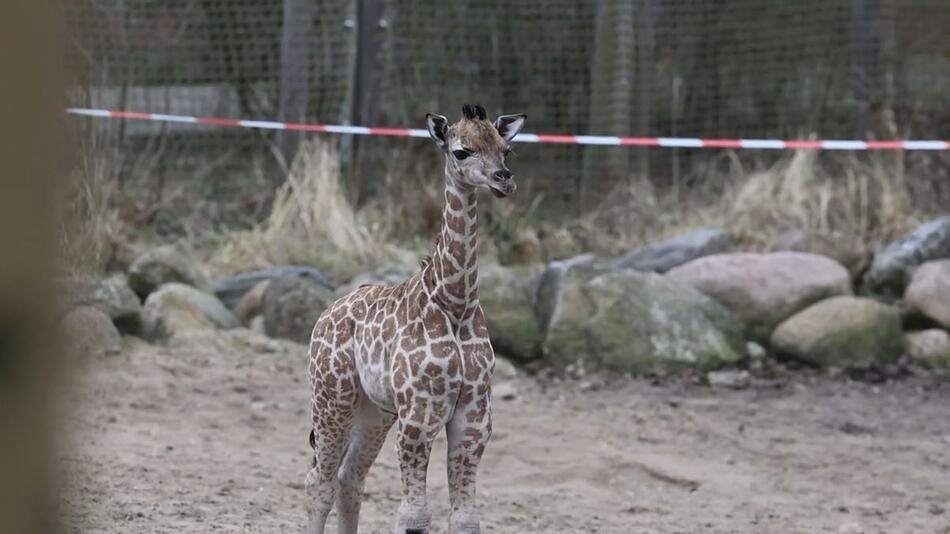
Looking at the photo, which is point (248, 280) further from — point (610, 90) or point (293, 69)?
point (610, 90)

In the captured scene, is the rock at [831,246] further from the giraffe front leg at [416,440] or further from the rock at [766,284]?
the giraffe front leg at [416,440]

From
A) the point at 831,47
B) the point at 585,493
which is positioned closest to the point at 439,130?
the point at 585,493

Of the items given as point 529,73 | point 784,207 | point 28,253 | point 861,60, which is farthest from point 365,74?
point 28,253

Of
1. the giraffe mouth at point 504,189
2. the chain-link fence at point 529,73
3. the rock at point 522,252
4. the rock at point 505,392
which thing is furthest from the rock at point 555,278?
the giraffe mouth at point 504,189

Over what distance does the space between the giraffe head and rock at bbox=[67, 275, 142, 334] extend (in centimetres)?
516

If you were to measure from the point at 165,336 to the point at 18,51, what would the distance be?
820 centimetres

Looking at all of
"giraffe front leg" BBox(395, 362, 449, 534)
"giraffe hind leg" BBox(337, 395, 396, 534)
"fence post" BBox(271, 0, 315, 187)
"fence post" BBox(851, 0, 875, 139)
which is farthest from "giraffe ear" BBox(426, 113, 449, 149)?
"fence post" BBox(851, 0, 875, 139)

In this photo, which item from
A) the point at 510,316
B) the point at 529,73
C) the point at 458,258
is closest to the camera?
the point at 458,258

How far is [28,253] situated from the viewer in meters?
1.28

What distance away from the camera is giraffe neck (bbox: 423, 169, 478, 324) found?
172 inches

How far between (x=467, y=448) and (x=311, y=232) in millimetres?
6611

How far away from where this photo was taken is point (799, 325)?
29.7 feet

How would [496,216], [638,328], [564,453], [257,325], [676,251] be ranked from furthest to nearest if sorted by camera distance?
1. [496,216]
2. [676,251]
3. [257,325]
4. [638,328]
5. [564,453]

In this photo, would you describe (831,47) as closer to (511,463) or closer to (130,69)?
(130,69)
